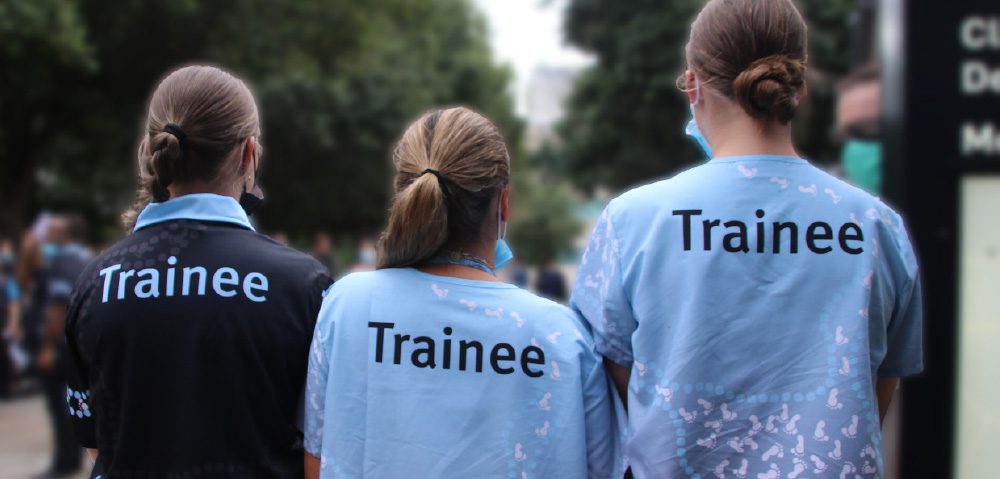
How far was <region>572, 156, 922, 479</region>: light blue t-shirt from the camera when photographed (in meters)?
2.07

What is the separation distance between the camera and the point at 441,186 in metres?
2.21

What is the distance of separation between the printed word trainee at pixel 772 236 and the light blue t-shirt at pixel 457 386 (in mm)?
347

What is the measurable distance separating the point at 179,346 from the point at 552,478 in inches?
33.6

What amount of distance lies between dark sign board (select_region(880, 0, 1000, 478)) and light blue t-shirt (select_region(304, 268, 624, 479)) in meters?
1.89

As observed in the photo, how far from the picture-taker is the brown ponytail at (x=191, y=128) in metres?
2.28

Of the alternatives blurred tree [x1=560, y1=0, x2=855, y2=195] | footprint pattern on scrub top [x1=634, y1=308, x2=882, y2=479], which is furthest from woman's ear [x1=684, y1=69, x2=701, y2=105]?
blurred tree [x1=560, y1=0, x2=855, y2=195]

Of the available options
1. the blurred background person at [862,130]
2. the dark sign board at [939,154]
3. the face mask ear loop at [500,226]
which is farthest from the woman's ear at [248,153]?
the blurred background person at [862,130]

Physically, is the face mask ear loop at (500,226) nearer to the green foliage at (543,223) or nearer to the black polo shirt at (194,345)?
the black polo shirt at (194,345)

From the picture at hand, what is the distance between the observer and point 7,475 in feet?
25.8

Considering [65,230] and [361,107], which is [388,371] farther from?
[361,107]

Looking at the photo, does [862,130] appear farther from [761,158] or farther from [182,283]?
[182,283]

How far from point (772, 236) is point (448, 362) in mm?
728

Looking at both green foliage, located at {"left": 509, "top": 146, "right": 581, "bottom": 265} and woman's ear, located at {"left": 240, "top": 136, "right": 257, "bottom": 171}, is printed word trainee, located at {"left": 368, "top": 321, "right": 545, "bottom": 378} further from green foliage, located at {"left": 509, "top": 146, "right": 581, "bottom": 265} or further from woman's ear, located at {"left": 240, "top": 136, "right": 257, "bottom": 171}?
green foliage, located at {"left": 509, "top": 146, "right": 581, "bottom": 265}

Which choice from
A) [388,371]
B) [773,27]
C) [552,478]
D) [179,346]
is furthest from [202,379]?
[773,27]
